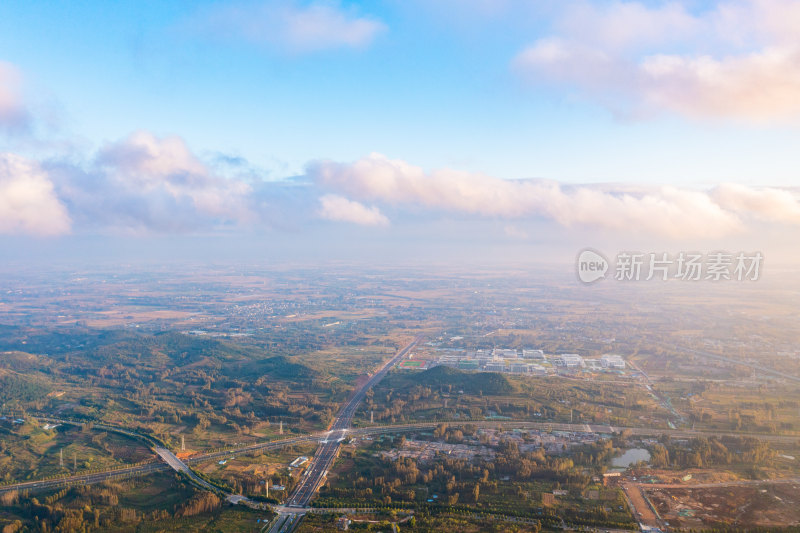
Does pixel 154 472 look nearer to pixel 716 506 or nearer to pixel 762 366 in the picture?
pixel 716 506

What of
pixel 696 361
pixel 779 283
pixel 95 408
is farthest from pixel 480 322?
pixel 779 283

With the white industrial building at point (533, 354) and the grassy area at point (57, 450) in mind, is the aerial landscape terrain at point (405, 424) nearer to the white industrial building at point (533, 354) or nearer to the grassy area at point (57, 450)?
the grassy area at point (57, 450)

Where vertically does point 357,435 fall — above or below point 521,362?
below

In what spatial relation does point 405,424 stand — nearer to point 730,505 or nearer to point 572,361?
point 730,505

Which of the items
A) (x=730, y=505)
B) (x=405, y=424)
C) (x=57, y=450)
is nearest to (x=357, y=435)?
(x=405, y=424)

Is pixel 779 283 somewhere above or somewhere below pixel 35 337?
above

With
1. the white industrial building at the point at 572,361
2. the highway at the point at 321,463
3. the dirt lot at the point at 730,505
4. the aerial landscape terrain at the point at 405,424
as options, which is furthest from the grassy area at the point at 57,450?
the white industrial building at the point at 572,361
